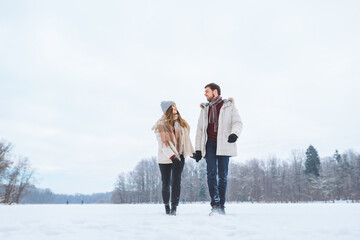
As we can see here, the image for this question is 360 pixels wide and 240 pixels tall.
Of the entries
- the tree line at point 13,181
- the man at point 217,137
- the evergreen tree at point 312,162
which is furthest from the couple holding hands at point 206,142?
the evergreen tree at point 312,162

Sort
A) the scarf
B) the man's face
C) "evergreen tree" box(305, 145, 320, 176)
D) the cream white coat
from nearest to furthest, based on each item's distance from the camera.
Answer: the cream white coat, the scarf, the man's face, "evergreen tree" box(305, 145, 320, 176)

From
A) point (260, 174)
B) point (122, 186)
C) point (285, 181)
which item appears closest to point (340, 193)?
point (285, 181)

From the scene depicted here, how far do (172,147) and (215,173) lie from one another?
0.85 meters

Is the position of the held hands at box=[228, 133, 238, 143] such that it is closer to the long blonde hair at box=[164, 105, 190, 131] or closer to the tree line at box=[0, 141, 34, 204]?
the long blonde hair at box=[164, 105, 190, 131]

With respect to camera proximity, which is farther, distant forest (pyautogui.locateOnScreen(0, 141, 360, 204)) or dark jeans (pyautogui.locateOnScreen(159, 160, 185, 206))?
distant forest (pyautogui.locateOnScreen(0, 141, 360, 204))

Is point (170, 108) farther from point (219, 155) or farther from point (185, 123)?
point (219, 155)

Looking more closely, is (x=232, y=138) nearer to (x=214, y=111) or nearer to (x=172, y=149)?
(x=214, y=111)

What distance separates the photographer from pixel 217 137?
4.46 m

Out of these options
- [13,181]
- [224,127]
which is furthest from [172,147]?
[13,181]

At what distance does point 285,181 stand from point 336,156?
18267 mm

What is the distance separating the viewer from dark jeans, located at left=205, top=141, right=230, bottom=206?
171 inches

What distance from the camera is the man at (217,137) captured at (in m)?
4.36

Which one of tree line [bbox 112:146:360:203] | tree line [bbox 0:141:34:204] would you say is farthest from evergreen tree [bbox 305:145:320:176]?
tree line [bbox 0:141:34:204]

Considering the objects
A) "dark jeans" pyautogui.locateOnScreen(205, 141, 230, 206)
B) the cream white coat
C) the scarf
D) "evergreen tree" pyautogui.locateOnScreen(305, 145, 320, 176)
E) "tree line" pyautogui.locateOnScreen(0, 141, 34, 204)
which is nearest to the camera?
"dark jeans" pyautogui.locateOnScreen(205, 141, 230, 206)
